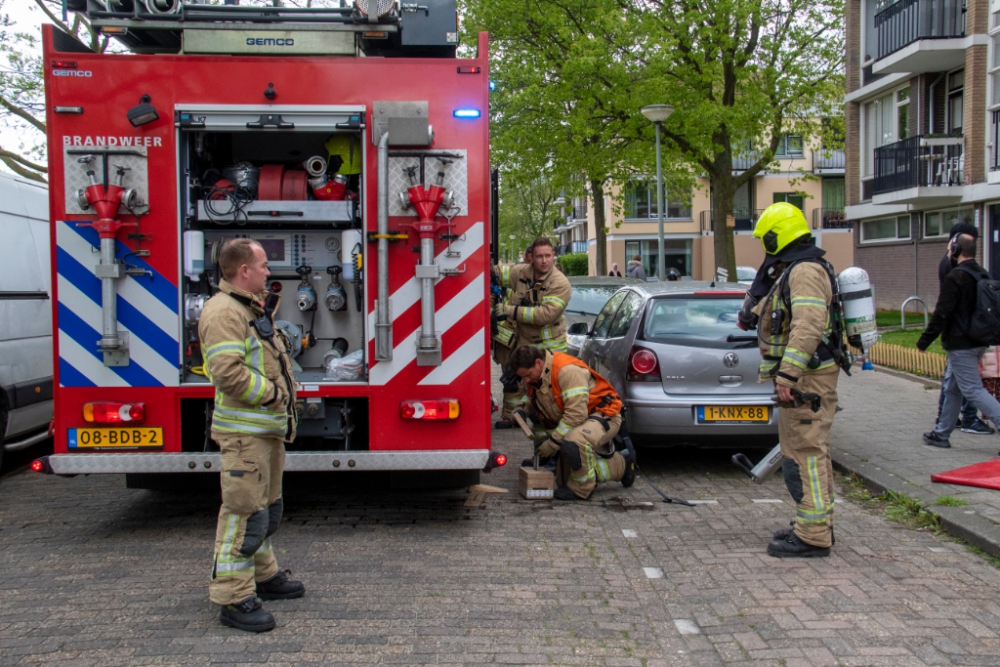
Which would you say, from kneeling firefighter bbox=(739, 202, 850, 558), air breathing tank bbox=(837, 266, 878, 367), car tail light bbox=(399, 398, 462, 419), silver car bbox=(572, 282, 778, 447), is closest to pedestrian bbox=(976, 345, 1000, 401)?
silver car bbox=(572, 282, 778, 447)

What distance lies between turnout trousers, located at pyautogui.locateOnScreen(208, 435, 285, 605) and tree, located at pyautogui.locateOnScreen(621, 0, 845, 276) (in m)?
16.9

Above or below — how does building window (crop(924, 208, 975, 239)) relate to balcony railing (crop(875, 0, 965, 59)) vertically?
below

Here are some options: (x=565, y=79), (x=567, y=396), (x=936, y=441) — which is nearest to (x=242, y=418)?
(x=567, y=396)

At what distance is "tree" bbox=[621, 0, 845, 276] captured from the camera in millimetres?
19547

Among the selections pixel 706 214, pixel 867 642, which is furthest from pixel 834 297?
pixel 706 214

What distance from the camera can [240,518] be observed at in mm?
4035

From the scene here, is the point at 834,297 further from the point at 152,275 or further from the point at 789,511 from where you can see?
the point at 152,275

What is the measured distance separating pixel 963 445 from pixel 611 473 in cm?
336

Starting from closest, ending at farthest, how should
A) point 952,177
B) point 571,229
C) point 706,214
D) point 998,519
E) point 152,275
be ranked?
point 152,275
point 998,519
point 952,177
point 706,214
point 571,229

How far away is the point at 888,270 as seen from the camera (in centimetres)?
2453

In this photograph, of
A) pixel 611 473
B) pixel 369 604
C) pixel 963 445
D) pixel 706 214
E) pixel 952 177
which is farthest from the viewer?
pixel 706 214

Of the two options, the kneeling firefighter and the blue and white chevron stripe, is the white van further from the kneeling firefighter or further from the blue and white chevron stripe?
the kneeling firefighter

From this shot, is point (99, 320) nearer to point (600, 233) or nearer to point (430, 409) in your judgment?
point (430, 409)

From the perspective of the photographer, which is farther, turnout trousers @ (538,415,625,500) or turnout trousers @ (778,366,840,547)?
turnout trousers @ (538,415,625,500)
